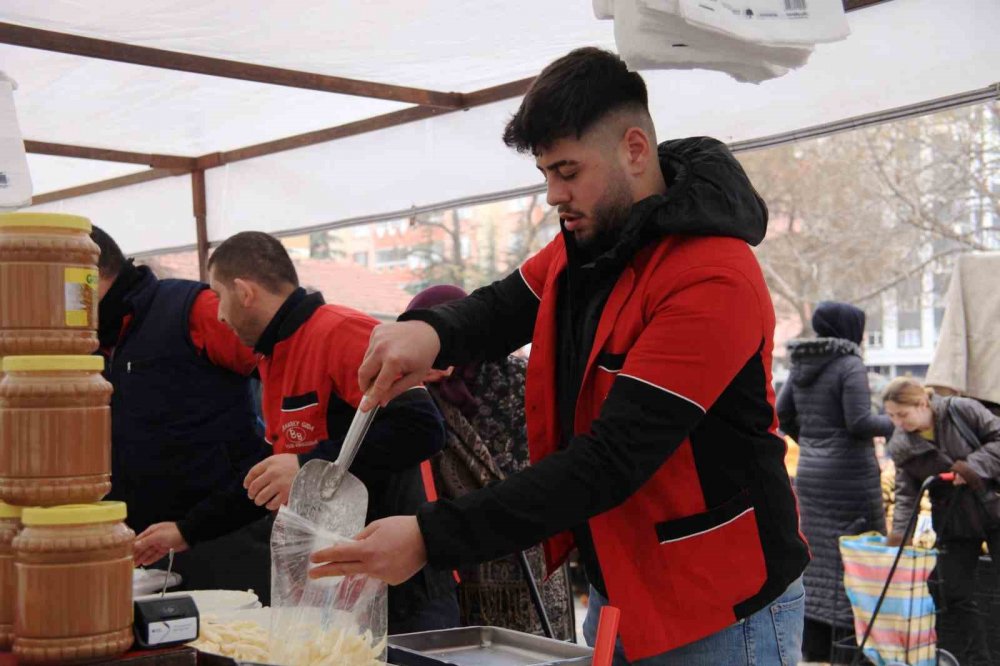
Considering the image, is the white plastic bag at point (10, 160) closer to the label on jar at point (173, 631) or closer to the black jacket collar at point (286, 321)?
the black jacket collar at point (286, 321)

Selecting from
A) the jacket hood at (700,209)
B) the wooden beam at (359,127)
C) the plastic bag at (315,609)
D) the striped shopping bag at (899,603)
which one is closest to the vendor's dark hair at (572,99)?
the jacket hood at (700,209)

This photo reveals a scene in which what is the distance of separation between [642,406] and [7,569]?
2.50 ft

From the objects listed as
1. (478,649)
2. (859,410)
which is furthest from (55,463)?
(859,410)

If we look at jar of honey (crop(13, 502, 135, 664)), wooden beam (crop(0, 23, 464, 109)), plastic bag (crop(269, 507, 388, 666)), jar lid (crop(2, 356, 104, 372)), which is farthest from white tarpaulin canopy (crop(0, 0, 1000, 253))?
jar of honey (crop(13, 502, 135, 664))

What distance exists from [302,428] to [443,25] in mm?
1858

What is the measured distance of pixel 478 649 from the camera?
1741 millimetres

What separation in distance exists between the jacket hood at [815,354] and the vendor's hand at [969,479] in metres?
0.89

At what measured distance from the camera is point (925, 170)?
1007cm

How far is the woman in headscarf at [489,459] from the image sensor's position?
3.10m

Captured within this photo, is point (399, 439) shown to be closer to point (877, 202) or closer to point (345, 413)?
point (345, 413)

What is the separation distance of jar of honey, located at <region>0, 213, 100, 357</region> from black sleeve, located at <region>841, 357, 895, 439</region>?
452cm

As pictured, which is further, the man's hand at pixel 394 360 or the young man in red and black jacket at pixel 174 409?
the young man in red and black jacket at pixel 174 409

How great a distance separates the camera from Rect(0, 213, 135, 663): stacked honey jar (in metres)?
1.14

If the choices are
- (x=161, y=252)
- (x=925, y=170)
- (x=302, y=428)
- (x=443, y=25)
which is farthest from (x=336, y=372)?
(x=925, y=170)
